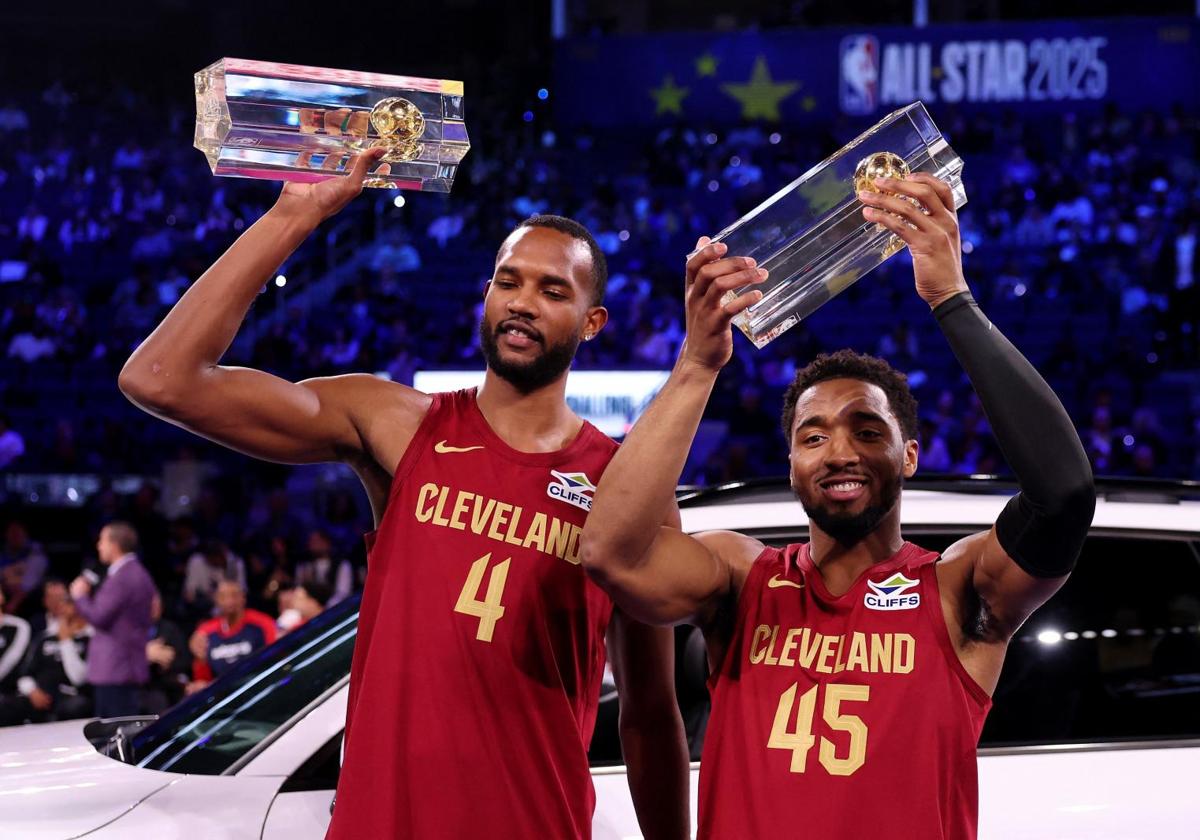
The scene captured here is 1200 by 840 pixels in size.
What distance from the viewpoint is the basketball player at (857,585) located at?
2.42 metres

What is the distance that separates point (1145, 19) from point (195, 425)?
25.2 meters

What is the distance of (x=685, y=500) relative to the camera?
12.2ft

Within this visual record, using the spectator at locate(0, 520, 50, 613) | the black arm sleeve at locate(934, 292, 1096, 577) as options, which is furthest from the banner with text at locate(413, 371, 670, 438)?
the black arm sleeve at locate(934, 292, 1096, 577)

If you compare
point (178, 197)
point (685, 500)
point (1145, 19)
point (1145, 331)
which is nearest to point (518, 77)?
point (178, 197)

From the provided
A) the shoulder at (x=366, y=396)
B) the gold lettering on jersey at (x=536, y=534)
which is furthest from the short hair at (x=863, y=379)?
the shoulder at (x=366, y=396)

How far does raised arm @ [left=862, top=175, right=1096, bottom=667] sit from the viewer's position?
2395 millimetres

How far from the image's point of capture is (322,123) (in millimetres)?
2742

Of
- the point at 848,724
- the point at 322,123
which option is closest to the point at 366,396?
the point at 322,123

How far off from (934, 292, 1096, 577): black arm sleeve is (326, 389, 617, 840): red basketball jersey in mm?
848

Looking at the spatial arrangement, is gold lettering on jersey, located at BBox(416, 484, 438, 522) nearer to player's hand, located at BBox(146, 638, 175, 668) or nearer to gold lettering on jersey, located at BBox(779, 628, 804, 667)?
gold lettering on jersey, located at BBox(779, 628, 804, 667)


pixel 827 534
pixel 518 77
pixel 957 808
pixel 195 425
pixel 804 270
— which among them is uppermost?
pixel 518 77

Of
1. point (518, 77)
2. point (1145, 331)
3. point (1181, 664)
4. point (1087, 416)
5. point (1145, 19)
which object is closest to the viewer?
point (1181, 664)

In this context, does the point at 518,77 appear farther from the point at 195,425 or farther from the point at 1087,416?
the point at 195,425

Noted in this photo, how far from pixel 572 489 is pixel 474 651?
1.26ft
